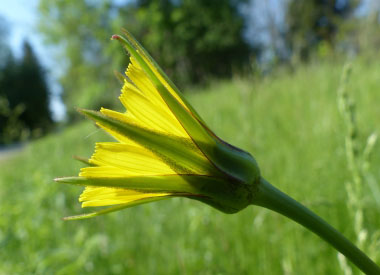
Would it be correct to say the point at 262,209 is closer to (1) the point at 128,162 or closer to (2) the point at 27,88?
(1) the point at 128,162

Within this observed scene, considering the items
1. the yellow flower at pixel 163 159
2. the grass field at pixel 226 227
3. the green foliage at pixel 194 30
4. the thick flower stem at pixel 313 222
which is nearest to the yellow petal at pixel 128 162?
the yellow flower at pixel 163 159

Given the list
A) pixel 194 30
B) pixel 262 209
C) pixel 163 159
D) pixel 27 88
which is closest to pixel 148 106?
pixel 163 159

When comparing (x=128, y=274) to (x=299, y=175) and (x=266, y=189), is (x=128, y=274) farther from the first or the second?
(x=266, y=189)

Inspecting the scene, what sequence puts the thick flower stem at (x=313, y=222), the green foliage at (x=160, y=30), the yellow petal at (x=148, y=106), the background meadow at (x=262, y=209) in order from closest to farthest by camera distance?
1. the thick flower stem at (x=313, y=222)
2. the yellow petal at (x=148, y=106)
3. the background meadow at (x=262, y=209)
4. the green foliage at (x=160, y=30)

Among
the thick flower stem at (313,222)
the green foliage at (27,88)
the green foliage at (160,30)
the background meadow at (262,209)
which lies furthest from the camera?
the green foliage at (27,88)

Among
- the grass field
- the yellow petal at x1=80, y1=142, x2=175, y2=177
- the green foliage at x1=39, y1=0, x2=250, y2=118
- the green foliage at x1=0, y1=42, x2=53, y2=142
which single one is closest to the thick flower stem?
the yellow petal at x1=80, y1=142, x2=175, y2=177

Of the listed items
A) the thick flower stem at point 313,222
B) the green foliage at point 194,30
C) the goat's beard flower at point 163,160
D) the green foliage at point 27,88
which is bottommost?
the thick flower stem at point 313,222

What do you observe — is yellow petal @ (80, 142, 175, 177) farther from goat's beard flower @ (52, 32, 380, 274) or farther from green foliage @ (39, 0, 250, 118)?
green foliage @ (39, 0, 250, 118)

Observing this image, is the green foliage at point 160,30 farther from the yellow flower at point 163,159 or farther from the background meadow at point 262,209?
the yellow flower at point 163,159

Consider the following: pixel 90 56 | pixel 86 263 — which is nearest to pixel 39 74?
pixel 90 56
